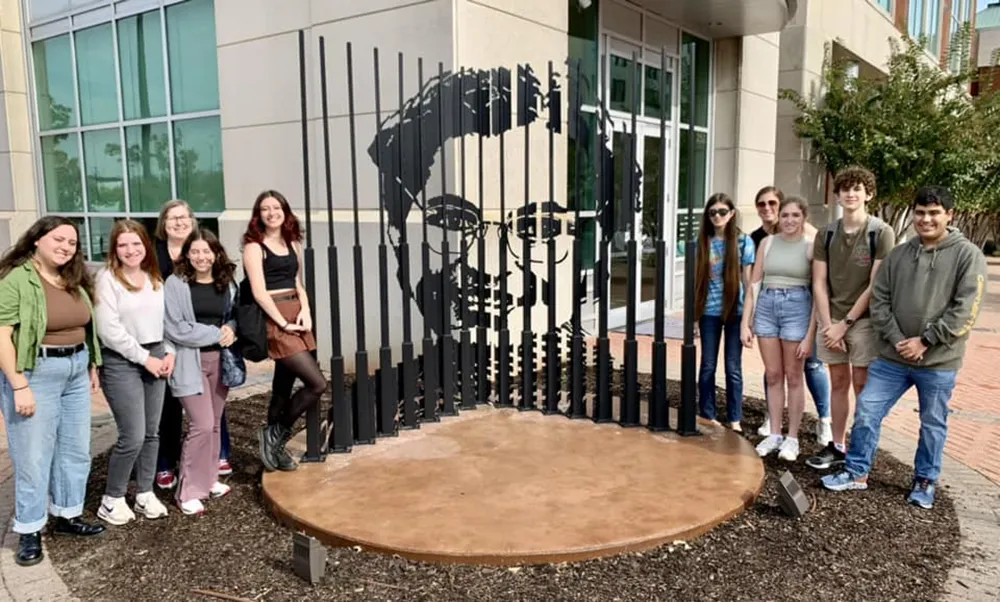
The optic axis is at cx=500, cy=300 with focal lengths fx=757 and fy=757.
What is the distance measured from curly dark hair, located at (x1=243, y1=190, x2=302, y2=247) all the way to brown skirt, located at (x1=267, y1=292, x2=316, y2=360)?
32 centimetres

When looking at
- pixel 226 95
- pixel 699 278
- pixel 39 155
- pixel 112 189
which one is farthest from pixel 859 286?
pixel 39 155

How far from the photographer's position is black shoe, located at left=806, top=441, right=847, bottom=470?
15.6 feet

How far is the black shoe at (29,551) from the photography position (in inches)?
145

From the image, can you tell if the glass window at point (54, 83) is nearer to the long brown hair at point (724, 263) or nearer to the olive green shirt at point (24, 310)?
the olive green shirt at point (24, 310)

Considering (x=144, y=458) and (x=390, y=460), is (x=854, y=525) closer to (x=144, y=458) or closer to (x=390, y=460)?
(x=390, y=460)


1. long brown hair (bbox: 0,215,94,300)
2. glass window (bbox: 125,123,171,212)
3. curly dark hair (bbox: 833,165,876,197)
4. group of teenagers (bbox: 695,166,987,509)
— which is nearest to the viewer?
long brown hair (bbox: 0,215,94,300)

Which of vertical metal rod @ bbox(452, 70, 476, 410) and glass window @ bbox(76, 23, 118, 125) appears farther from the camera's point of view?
glass window @ bbox(76, 23, 118, 125)

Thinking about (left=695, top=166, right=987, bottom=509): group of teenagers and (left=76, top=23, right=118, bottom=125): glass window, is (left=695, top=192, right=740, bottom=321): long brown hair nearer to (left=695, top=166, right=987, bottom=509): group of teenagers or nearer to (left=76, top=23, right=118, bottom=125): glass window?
(left=695, top=166, right=987, bottom=509): group of teenagers

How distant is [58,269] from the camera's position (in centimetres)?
365

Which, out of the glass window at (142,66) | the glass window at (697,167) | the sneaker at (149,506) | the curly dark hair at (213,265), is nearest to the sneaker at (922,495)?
the curly dark hair at (213,265)

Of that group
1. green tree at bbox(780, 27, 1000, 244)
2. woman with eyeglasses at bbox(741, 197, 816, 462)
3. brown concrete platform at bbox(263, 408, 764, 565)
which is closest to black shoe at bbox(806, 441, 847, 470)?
woman with eyeglasses at bbox(741, 197, 816, 462)

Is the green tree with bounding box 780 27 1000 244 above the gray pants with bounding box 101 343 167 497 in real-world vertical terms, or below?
above

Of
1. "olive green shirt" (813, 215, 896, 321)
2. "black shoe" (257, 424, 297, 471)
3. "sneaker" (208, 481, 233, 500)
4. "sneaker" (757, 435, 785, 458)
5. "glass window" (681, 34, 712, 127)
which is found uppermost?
"glass window" (681, 34, 712, 127)

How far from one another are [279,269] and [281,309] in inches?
9.0
